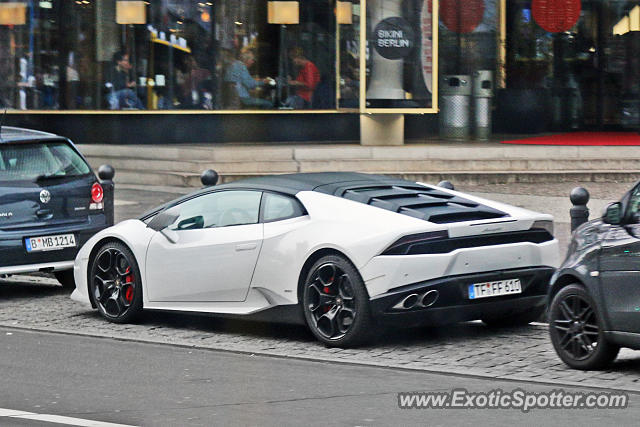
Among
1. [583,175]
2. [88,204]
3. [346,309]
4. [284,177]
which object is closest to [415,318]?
[346,309]

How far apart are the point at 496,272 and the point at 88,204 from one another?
4.63 meters

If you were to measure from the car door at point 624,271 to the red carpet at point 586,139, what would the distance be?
1554cm

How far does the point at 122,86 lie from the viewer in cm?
2566

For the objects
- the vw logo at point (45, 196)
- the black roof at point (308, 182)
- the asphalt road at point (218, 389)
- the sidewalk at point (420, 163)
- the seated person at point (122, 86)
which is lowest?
the asphalt road at point (218, 389)

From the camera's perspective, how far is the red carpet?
2398 centimetres

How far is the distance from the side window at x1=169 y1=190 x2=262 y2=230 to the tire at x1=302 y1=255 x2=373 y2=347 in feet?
→ 2.87

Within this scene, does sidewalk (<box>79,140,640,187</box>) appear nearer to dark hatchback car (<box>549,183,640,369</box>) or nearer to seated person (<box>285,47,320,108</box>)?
seated person (<box>285,47,320,108</box>)

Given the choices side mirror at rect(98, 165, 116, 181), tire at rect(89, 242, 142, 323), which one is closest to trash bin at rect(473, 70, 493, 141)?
side mirror at rect(98, 165, 116, 181)

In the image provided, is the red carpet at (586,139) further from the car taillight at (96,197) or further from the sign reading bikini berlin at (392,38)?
the car taillight at (96,197)

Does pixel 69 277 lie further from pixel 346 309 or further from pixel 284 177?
pixel 346 309

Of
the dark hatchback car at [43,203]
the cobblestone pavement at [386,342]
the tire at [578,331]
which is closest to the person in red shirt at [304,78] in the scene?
the dark hatchback car at [43,203]

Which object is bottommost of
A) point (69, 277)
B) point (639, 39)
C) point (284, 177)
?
point (69, 277)

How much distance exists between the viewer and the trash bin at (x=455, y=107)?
990 inches

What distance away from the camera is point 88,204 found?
495 inches
